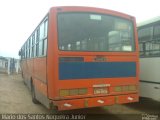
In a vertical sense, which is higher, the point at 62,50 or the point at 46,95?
the point at 62,50

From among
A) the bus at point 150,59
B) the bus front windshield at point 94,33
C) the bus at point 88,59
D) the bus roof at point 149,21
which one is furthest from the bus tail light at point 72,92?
the bus roof at point 149,21

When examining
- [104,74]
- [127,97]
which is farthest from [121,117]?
[104,74]

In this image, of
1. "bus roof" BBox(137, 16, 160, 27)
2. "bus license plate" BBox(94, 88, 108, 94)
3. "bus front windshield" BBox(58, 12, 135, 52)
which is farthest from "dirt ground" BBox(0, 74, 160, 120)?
"bus roof" BBox(137, 16, 160, 27)

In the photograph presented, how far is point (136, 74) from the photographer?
8.20 m

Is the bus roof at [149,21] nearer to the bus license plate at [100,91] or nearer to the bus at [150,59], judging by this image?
the bus at [150,59]

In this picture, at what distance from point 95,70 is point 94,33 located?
39.4 inches

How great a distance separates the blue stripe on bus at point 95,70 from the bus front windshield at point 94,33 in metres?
0.39

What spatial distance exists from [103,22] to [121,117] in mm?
2938

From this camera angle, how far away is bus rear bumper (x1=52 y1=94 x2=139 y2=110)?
7.04 meters

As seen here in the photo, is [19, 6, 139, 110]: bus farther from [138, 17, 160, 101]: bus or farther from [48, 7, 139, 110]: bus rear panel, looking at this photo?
[138, 17, 160, 101]: bus

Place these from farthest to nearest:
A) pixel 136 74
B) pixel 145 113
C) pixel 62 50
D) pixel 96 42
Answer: pixel 145 113 < pixel 136 74 < pixel 96 42 < pixel 62 50

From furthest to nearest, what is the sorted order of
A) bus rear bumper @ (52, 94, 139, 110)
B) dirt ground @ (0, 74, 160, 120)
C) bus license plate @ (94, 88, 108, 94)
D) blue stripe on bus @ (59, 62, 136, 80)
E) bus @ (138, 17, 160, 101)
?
1. dirt ground @ (0, 74, 160, 120)
2. bus @ (138, 17, 160, 101)
3. bus license plate @ (94, 88, 108, 94)
4. blue stripe on bus @ (59, 62, 136, 80)
5. bus rear bumper @ (52, 94, 139, 110)

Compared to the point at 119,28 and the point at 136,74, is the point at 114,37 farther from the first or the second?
the point at 136,74

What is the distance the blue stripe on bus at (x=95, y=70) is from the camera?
7.16 meters
